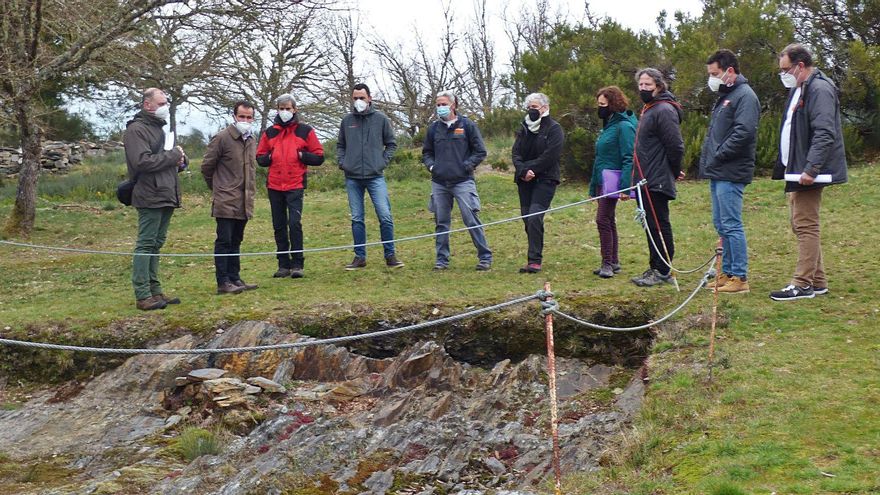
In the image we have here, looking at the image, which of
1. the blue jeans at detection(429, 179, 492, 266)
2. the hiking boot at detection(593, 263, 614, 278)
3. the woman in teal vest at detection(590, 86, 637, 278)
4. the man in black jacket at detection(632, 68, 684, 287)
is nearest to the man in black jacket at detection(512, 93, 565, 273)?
the woman in teal vest at detection(590, 86, 637, 278)

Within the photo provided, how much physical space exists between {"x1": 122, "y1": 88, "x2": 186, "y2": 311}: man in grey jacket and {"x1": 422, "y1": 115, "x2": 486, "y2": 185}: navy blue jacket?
8.62 feet

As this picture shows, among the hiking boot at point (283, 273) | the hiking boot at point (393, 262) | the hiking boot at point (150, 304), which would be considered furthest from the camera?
the hiking boot at point (393, 262)

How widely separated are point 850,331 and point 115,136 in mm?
24645

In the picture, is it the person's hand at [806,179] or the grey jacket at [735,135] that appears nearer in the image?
the person's hand at [806,179]

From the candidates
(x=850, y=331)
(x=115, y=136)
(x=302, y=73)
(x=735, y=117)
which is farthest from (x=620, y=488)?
(x=115, y=136)

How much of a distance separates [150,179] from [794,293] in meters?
5.72

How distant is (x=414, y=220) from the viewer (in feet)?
44.4

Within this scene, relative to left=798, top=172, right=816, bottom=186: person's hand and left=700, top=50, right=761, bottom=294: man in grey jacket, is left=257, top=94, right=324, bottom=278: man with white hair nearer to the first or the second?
left=700, top=50, right=761, bottom=294: man in grey jacket

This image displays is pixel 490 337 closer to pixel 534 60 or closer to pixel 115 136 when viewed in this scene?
pixel 534 60

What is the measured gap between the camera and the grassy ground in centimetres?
438

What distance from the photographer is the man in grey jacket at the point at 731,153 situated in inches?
285

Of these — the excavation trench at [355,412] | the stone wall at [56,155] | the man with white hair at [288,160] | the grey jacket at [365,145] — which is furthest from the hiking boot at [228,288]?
the stone wall at [56,155]

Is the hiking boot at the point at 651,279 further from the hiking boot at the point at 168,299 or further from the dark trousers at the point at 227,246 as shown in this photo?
the hiking boot at the point at 168,299

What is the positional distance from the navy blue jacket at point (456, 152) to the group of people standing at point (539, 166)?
0.01 meters
